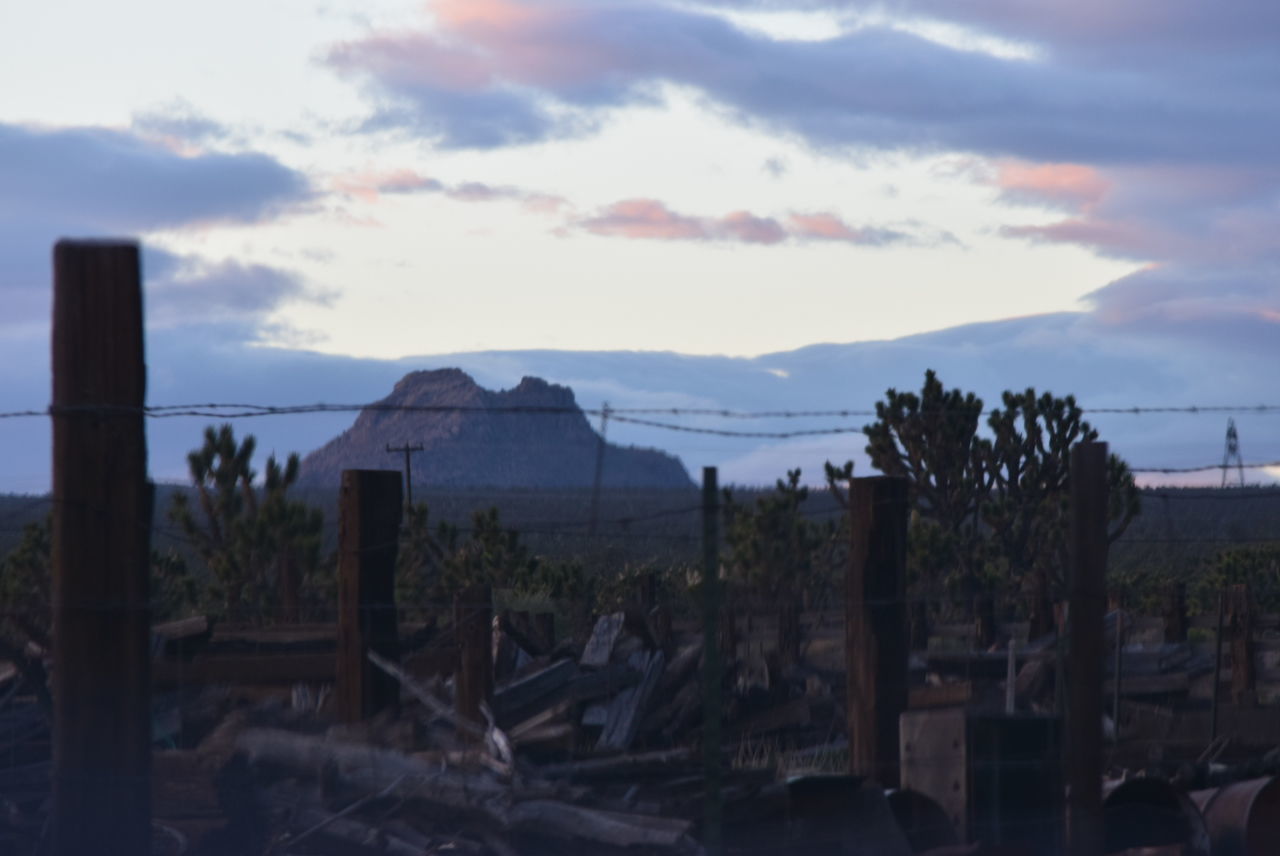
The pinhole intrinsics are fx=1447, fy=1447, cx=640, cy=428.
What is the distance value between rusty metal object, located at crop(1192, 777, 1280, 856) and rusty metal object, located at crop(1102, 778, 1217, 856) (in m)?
0.11

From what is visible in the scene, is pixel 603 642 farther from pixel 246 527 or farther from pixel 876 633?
pixel 246 527

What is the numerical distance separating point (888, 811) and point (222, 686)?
5.09 meters

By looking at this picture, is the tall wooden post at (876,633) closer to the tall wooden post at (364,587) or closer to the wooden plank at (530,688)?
the tall wooden post at (364,587)

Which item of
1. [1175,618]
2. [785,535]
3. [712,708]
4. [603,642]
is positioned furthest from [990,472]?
[712,708]

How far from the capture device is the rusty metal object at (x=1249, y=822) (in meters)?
8.50

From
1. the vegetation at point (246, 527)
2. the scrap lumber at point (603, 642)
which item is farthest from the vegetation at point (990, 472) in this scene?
the scrap lumber at point (603, 642)

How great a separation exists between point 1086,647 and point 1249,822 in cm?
178

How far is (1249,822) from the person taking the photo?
27.9 feet

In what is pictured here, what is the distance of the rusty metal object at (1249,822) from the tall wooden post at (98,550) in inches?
239

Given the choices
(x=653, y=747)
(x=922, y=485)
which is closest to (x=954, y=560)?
(x=922, y=485)

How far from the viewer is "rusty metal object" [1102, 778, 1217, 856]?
8.54m

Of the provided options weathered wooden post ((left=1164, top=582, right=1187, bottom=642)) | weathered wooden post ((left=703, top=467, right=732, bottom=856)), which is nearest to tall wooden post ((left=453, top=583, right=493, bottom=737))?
weathered wooden post ((left=703, top=467, right=732, bottom=856))

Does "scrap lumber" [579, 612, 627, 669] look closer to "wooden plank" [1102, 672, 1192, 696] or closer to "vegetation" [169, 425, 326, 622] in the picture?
"wooden plank" [1102, 672, 1192, 696]

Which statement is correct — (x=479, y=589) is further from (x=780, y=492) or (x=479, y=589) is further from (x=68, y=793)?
(x=780, y=492)
